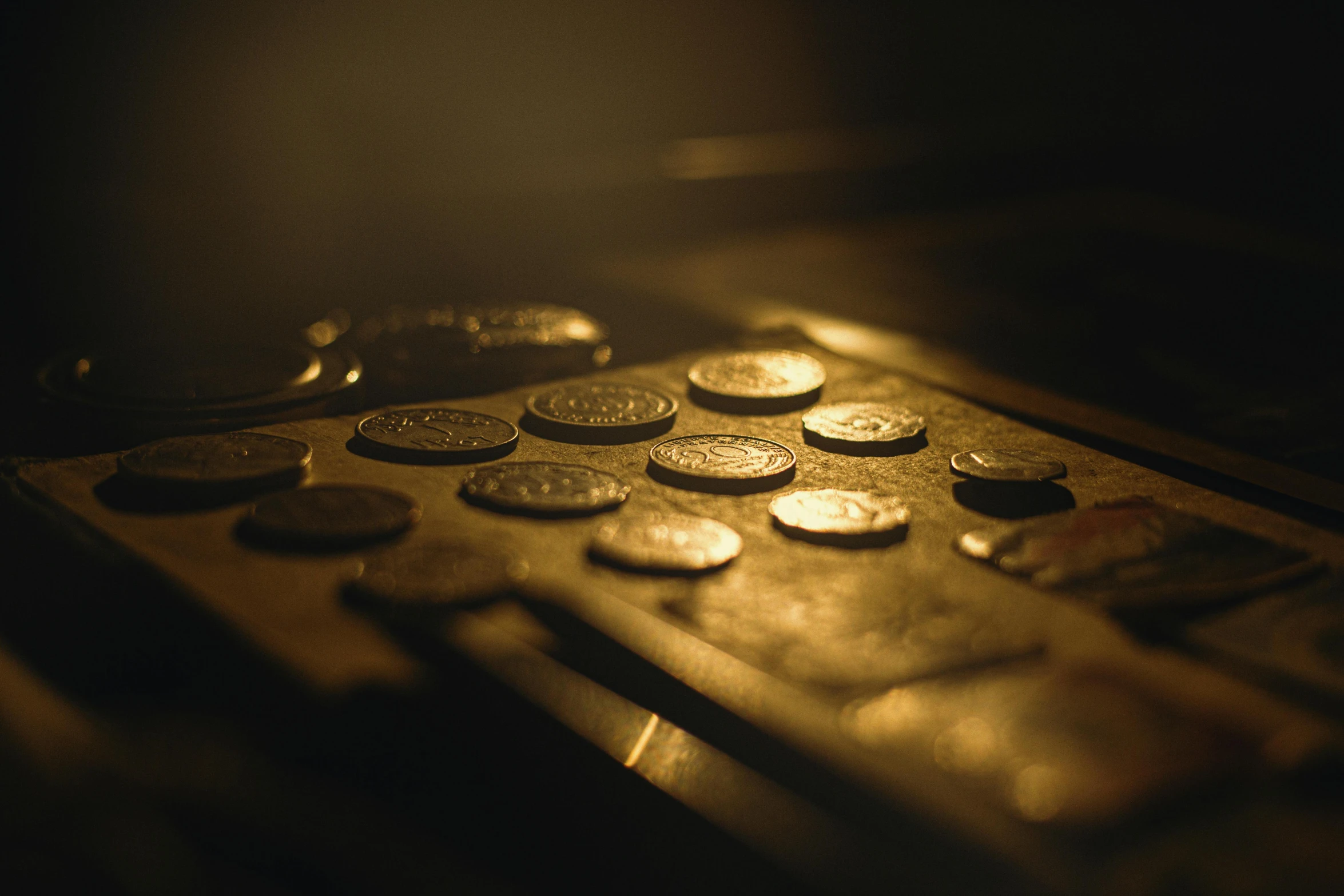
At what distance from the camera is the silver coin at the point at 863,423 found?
2635mm

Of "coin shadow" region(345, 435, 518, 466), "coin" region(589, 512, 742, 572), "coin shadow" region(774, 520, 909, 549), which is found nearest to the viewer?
"coin" region(589, 512, 742, 572)

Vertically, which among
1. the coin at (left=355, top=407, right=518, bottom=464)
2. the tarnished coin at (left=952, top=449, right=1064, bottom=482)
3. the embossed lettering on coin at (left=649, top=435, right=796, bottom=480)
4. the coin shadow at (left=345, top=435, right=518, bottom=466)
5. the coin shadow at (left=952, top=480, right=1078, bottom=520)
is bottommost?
the coin shadow at (left=345, top=435, right=518, bottom=466)

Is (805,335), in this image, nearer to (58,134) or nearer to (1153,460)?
(1153,460)

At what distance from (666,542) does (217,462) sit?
104 centimetres

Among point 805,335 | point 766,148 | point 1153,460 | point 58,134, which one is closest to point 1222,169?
point 766,148

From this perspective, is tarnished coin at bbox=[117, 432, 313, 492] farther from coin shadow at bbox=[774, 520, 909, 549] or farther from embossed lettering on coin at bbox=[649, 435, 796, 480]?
coin shadow at bbox=[774, 520, 909, 549]

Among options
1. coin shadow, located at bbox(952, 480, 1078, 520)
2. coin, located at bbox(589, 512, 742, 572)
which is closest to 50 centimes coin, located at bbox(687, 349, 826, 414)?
coin shadow, located at bbox(952, 480, 1078, 520)

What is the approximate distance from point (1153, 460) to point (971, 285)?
221 centimetres

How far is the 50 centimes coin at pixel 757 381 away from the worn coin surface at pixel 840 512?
0.61 m

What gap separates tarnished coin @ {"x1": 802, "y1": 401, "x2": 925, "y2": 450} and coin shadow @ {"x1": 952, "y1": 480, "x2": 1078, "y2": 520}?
28 cm

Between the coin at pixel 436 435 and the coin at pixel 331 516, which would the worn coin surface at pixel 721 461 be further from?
the coin at pixel 331 516

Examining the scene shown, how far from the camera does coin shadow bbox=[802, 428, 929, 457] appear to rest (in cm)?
258

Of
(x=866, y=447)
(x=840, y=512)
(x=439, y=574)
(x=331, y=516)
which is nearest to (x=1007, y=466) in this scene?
(x=866, y=447)

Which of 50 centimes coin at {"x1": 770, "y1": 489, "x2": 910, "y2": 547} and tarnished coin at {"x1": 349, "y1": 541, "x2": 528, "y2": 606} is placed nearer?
tarnished coin at {"x1": 349, "y1": 541, "x2": 528, "y2": 606}
